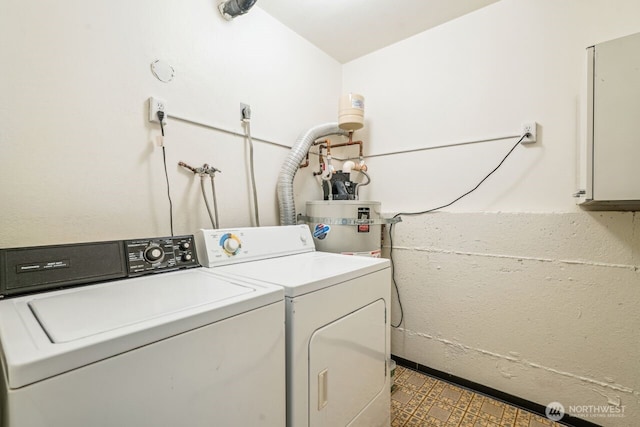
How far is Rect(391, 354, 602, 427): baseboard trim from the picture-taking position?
62.5 inches

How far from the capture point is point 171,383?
649 millimetres

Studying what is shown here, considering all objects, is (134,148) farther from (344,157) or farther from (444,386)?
(444,386)

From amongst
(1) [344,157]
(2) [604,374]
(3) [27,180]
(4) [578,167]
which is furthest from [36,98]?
(2) [604,374]

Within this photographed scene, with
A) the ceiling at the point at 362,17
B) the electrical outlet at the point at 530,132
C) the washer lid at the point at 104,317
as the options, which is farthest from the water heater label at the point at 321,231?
the ceiling at the point at 362,17

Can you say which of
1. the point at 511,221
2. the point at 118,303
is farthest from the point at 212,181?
the point at 511,221

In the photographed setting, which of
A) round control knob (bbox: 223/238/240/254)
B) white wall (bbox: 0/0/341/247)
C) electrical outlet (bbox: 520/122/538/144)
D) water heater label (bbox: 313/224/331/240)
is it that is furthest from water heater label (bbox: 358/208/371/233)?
electrical outlet (bbox: 520/122/538/144)

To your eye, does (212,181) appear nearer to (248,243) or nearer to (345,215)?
(248,243)

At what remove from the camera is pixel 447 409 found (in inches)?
67.6

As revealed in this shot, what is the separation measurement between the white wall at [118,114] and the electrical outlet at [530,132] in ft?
5.38

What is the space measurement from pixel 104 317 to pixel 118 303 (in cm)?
12

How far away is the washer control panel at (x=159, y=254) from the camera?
1.12 metres

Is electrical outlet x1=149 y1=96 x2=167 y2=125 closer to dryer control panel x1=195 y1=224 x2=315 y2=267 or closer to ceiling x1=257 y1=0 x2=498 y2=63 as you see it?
dryer control panel x1=195 y1=224 x2=315 y2=267

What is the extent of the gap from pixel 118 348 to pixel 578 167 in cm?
216

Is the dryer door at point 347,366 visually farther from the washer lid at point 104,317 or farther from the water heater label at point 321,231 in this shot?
the water heater label at point 321,231
